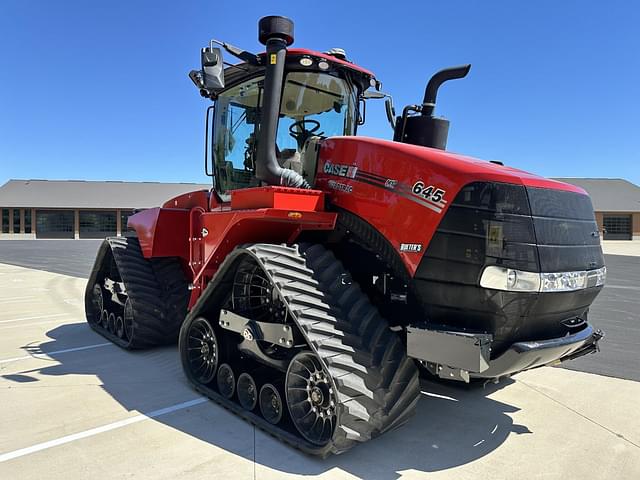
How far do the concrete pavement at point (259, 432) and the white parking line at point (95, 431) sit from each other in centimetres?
1

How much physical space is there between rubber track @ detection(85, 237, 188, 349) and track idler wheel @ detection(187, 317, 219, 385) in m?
1.36

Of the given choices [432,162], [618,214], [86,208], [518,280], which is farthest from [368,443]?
[618,214]

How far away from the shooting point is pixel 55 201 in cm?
4500

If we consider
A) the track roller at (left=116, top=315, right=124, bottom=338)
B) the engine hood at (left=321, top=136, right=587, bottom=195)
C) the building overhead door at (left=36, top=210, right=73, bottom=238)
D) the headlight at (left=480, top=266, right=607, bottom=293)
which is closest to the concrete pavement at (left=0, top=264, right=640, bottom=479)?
the track roller at (left=116, top=315, right=124, bottom=338)

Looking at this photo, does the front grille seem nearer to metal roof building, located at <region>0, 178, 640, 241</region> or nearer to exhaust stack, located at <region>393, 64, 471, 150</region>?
exhaust stack, located at <region>393, 64, 471, 150</region>

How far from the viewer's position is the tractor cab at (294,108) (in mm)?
4246

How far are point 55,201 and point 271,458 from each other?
4834cm

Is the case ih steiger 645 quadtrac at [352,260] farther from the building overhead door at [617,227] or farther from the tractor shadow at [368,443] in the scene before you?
the building overhead door at [617,227]

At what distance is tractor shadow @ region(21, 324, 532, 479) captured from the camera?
327cm

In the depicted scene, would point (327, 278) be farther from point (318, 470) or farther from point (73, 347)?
point (73, 347)

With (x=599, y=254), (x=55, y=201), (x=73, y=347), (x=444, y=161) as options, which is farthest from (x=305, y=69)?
(x=55, y=201)

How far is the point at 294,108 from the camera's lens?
4.38m

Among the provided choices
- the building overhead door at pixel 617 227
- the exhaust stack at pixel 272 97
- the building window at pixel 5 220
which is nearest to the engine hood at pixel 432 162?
the exhaust stack at pixel 272 97

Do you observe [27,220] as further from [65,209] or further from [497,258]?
[497,258]
